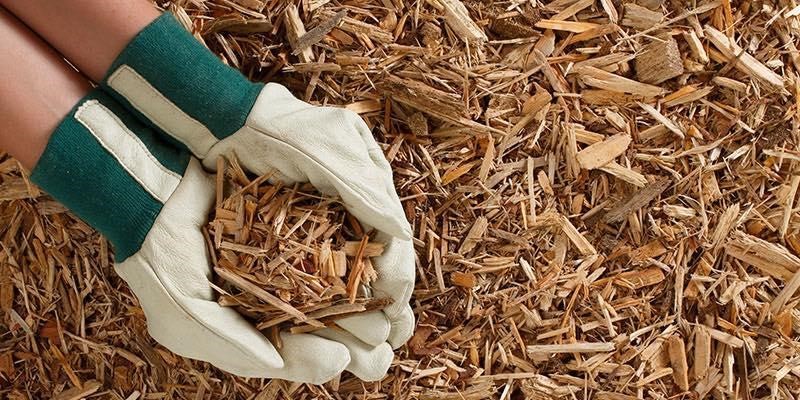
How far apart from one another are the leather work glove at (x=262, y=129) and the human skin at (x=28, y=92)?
3.5 inches

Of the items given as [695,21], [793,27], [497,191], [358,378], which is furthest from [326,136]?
[793,27]

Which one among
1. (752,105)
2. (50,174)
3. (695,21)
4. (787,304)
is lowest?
(787,304)

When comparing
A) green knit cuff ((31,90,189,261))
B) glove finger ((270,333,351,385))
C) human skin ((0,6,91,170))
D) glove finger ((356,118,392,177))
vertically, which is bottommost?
glove finger ((270,333,351,385))

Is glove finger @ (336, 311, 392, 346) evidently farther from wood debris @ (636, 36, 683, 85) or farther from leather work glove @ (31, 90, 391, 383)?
wood debris @ (636, 36, 683, 85)

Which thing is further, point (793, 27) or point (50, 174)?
point (793, 27)

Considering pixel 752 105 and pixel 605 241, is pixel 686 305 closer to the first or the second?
pixel 605 241

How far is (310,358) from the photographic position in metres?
1.57

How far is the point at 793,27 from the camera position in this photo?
74.2 inches

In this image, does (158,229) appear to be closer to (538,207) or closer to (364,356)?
(364,356)

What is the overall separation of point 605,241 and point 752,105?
44 centimetres

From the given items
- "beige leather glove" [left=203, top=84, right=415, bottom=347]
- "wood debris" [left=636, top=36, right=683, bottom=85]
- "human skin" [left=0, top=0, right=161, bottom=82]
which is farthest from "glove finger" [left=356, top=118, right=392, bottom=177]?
"wood debris" [left=636, top=36, right=683, bottom=85]

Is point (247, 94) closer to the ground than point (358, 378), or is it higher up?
higher up

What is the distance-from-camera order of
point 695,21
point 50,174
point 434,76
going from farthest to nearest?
point 695,21 < point 434,76 < point 50,174

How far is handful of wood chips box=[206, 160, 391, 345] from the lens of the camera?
59.7 inches
